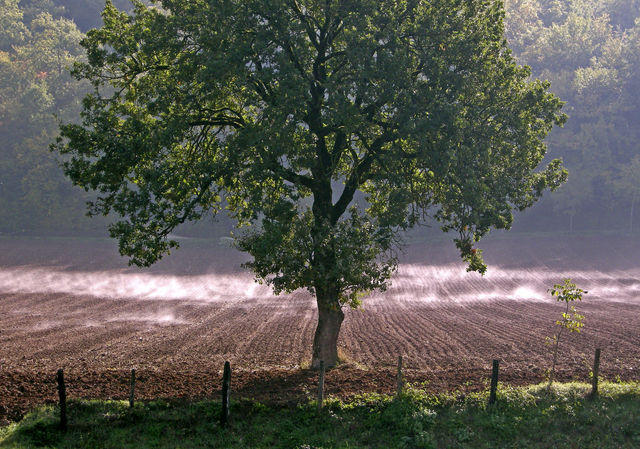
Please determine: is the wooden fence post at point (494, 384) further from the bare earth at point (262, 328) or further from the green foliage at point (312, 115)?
the green foliage at point (312, 115)

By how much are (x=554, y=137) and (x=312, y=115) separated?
258ft

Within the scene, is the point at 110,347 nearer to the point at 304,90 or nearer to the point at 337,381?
the point at 337,381

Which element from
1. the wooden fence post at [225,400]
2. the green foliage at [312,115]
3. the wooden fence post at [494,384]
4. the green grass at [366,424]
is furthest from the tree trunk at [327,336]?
the wooden fence post at [494,384]

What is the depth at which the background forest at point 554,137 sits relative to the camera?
270 ft

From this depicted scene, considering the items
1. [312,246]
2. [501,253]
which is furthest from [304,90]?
[501,253]

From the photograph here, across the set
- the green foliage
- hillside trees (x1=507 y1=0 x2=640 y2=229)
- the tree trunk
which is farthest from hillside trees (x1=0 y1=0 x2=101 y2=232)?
hillside trees (x1=507 y1=0 x2=640 y2=229)

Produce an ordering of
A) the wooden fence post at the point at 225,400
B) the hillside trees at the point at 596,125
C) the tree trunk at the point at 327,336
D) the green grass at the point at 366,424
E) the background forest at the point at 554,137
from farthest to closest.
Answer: the hillside trees at the point at 596,125 → the background forest at the point at 554,137 → the tree trunk at the point at 327,336 → the wooden fence post at the point at 225,400 → the green grass at the point at 366,424

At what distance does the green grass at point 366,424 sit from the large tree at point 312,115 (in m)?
4.78

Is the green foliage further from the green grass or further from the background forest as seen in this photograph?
the background forest

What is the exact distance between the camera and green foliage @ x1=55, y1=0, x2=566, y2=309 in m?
17.9

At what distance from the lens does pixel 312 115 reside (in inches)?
804

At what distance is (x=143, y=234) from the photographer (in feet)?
61.1

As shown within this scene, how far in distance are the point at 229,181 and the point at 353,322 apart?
18335 millimetres

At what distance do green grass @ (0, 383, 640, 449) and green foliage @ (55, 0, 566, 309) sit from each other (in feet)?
15.6
